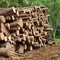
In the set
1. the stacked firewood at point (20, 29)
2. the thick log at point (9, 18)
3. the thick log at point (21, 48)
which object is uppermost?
the thick log at point (9, 18)

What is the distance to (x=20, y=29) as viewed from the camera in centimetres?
963

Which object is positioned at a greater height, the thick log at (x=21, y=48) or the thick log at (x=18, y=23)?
the thick log at (x=18, y=23)

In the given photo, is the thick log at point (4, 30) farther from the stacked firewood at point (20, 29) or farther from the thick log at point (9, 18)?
the thick log at point (9, 18)

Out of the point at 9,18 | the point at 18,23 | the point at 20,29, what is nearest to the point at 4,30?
the point at 9,18

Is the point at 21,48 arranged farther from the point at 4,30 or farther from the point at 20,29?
the point at 4,30

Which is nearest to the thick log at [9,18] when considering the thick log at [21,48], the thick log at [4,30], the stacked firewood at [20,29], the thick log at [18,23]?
the stacked firewood at [20,29]

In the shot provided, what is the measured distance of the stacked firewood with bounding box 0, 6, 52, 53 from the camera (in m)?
8.58

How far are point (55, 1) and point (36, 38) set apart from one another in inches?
943

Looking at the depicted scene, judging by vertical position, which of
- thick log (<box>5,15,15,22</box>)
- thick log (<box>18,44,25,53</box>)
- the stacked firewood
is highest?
thick log (<box>5,15,15,22</box>)

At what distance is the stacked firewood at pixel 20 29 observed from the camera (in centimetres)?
858

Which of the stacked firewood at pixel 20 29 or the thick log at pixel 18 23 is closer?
the stacked firewood at pixel 20 29

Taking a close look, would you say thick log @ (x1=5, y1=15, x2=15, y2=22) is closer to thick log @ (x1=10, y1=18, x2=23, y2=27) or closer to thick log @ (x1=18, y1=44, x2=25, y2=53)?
thick log @ (x1=10, y1=18, x2=23, y2=27)

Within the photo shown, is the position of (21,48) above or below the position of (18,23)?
below

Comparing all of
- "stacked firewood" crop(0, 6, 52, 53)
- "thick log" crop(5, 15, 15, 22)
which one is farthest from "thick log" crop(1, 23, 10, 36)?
"thick log" crop(5, 15, 15, 22)
